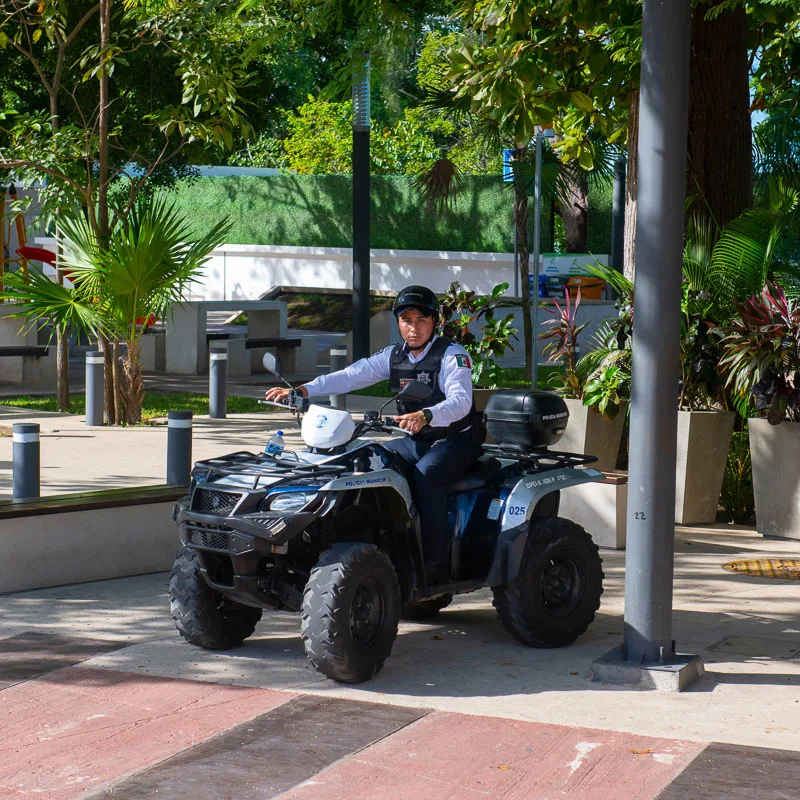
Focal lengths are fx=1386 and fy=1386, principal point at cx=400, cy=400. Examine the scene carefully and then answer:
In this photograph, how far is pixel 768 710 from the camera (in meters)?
5.69

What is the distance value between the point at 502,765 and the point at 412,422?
155cm

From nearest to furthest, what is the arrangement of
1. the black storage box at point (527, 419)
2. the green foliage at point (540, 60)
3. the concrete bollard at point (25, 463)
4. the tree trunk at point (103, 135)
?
1. the black storage box at point (527, 419)
2. the concrete bollard at point (25, 463)
3. the green foliage at point (540, 60)
4. the tree trunk at point (103, 135)

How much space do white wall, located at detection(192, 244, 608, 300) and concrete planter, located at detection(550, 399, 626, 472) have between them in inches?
779

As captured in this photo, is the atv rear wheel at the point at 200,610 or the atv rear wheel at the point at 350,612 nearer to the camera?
the atv rear wheel at the point at 350,612

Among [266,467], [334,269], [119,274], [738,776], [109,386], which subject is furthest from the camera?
[334,269]

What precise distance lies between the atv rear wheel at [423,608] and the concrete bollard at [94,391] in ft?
26.0

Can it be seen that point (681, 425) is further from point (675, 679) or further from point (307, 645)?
point (307, 645)

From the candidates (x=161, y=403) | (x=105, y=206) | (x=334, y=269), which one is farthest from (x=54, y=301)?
(x=334, y=269)

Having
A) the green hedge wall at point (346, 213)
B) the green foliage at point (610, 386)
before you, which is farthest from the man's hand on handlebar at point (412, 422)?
the green hedge wall at point (346, 213)

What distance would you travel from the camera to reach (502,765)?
5.00m

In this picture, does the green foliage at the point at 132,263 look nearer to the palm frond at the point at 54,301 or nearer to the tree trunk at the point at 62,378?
the palm frond at the point at 54,301

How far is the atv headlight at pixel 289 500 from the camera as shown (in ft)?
19.1

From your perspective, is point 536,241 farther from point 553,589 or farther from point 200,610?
point 200,610

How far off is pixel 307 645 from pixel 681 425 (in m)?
4.85
